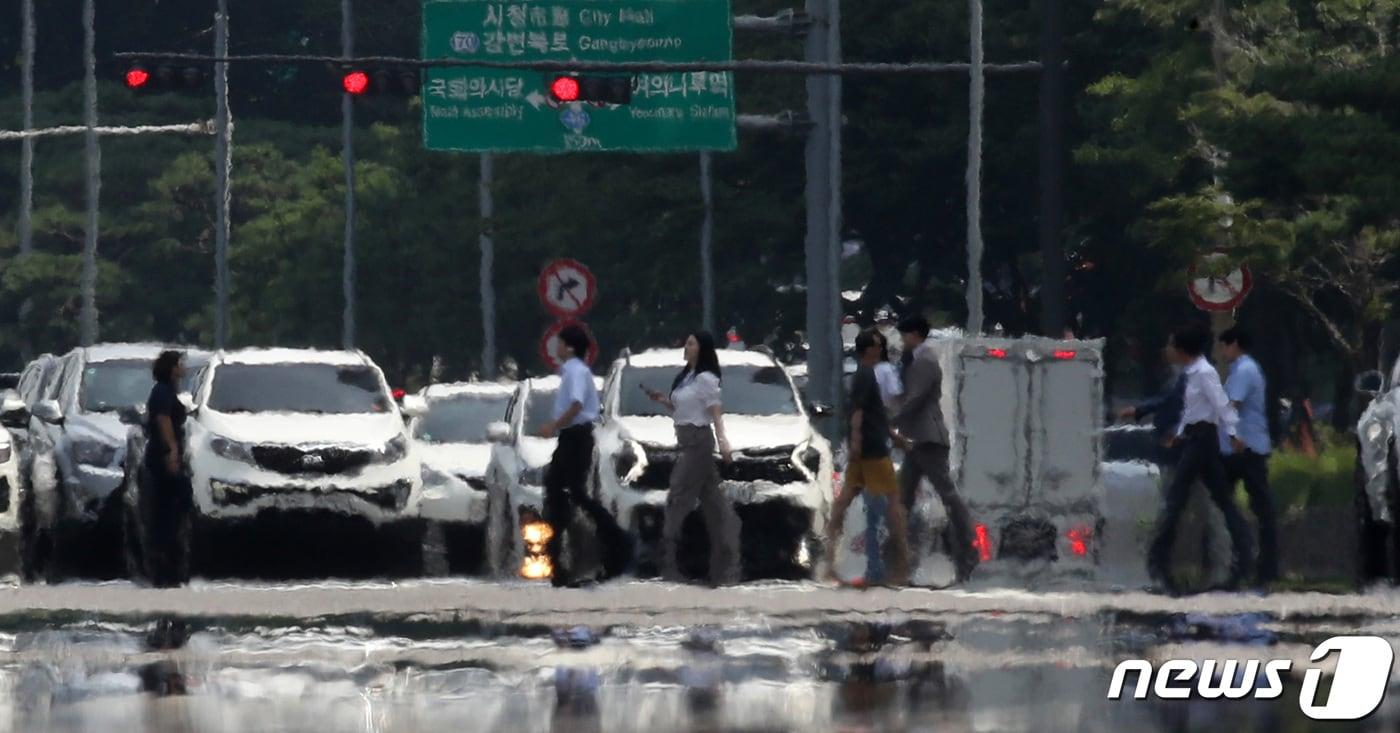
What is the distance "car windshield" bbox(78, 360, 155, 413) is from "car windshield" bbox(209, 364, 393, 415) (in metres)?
1.41

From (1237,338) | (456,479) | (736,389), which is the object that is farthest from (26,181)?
(1237,338)

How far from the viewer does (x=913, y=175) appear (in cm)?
4941

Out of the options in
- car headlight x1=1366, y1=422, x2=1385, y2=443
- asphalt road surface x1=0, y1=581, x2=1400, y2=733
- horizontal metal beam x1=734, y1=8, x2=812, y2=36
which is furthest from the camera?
horizontal metal beam x1=734, y1=8, x2=812, y2=36

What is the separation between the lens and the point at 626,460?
25562 millimetres

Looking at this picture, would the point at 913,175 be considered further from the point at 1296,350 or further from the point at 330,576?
the point at 330,576

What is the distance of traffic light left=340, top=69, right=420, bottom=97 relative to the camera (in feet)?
115

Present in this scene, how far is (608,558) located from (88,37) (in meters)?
51.5

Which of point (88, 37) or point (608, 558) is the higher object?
point (88, 37)

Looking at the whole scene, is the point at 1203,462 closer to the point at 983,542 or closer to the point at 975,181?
the point at 983,542

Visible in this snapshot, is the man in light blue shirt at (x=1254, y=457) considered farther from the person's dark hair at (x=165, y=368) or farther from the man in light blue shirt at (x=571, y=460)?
the person's dark hair at (x=165, y=368)

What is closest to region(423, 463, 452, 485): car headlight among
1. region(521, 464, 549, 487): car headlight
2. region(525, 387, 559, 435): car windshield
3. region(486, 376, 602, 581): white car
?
region(486, 376, 602, 581): white car

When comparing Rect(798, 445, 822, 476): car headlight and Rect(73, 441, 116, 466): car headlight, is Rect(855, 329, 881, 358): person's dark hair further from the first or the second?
Rect(73, 441, 116, 466): car headlight

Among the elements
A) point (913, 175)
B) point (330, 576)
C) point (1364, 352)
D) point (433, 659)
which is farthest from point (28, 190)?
point (433, 659)

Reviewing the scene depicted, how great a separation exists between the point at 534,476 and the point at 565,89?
878cm
